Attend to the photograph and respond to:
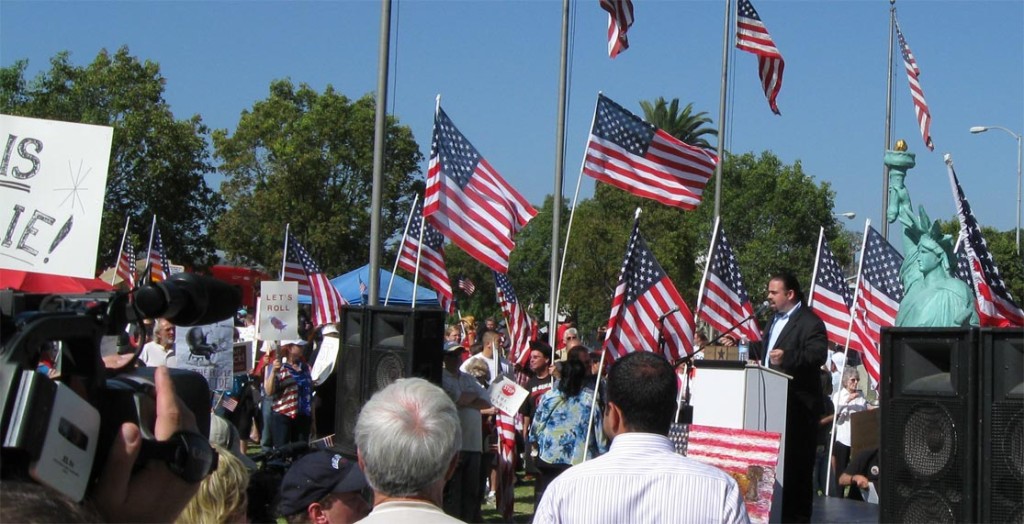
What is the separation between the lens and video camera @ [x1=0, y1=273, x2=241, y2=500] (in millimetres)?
1772

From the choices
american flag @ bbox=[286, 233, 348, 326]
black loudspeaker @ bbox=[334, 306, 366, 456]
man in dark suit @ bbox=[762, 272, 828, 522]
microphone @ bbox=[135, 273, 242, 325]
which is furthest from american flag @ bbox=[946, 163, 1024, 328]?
american flag @ bbox=[286, 233, 348, 326]

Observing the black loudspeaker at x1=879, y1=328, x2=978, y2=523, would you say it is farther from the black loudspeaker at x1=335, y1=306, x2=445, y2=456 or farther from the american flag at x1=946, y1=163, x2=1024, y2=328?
the american flag at x1=946, y1=163, x2=1024, y2=328

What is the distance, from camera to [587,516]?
388 cm

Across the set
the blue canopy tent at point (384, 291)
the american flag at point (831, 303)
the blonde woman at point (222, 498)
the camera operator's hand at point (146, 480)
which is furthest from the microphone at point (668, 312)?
the blue canopy tent at point (384, 291)

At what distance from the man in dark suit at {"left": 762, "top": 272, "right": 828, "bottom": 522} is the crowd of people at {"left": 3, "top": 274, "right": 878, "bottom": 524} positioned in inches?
0.4

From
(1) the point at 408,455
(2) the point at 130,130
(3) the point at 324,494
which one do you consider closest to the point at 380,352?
(3) the point at 324,494

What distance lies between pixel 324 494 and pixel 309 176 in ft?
167

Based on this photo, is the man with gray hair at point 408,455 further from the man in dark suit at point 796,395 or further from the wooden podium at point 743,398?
the man in dark suit at point 796,395

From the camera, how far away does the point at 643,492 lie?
12.6 ft

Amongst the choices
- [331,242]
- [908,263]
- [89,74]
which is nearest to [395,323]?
[908,263]

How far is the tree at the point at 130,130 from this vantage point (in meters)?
41.7

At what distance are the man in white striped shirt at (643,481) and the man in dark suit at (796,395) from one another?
194 inches

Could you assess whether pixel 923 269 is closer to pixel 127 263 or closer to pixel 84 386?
pixel 84 386

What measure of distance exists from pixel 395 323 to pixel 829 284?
18.3 ft
